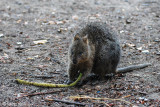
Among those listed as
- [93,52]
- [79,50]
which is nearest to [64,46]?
[93,52]

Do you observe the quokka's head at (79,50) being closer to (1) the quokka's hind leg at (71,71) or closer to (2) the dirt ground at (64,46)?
(1) the quokka's hind leg at (71,71)

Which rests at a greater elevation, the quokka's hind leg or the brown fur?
the brown fur

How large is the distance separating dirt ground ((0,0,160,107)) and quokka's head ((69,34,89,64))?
507mm

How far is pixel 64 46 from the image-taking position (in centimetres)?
654

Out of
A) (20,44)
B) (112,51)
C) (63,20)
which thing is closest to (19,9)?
(63,20)

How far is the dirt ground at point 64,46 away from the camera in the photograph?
411 cm

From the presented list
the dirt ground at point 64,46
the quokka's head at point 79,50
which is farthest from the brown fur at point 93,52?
the dirt ground at point 64,46

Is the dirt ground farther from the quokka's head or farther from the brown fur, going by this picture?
the quokka's head

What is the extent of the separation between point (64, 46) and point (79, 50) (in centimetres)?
199

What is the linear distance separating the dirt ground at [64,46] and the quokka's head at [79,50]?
20.0 inches

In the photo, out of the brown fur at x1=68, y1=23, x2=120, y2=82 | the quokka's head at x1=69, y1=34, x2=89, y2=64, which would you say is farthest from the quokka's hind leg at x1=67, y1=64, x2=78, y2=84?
the quokka's head at x1=69, y1=34, x2=89, y2=64

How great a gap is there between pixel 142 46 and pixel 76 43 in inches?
101

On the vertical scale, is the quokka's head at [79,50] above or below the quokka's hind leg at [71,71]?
above

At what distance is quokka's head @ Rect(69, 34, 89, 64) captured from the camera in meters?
4.53
